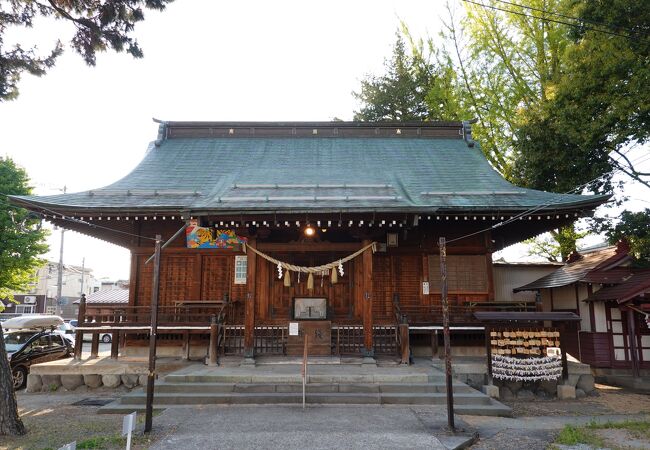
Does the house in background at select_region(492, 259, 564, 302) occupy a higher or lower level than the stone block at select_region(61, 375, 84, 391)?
higher

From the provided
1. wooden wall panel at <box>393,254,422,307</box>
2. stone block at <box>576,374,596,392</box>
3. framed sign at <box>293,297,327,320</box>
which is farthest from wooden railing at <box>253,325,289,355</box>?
stone block at <box>576,374,596,392</box>

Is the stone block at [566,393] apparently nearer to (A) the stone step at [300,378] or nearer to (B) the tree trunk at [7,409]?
(A) the stone step at [300,378]

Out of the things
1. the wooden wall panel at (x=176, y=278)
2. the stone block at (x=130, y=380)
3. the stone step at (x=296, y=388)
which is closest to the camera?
the stone step at (x=296, y=388)

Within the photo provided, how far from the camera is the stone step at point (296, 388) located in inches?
361

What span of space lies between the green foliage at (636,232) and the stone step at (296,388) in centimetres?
905

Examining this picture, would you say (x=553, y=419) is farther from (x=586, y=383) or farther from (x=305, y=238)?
(x=305, y=238)

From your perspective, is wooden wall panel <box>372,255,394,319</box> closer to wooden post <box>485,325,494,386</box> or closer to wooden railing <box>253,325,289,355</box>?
wooden railing <box>253,325,289,355</box>

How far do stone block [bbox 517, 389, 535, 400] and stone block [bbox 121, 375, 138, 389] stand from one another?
10.0 metres

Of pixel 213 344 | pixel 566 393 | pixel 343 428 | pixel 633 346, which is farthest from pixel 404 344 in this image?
pixel 633 346

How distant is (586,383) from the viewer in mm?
10734

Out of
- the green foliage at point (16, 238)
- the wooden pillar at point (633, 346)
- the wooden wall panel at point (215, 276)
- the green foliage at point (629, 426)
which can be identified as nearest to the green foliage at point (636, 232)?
the wooden pillar at point (633, 346)

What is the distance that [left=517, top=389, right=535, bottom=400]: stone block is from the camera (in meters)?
10.2

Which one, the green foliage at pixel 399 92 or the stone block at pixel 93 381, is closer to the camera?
the stone block at pixel 93 381

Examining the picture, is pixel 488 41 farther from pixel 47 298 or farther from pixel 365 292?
pixel 47 298
